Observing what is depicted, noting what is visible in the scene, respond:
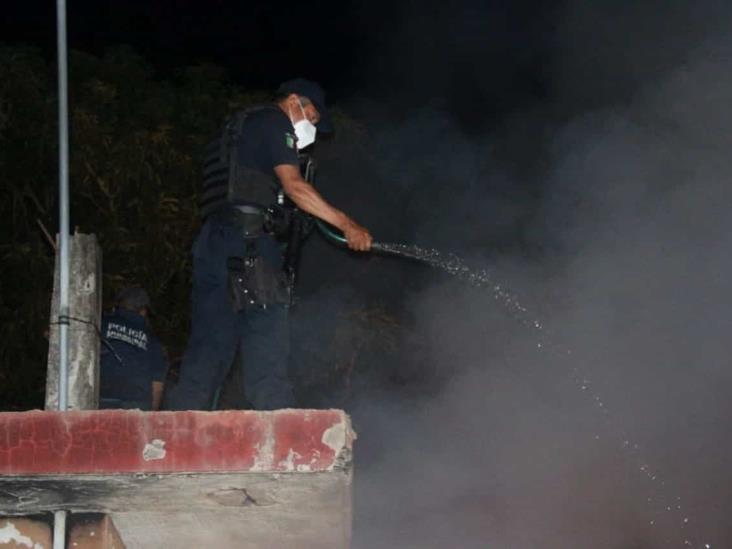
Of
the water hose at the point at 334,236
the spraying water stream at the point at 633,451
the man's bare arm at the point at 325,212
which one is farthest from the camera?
the spraying water stream at the point at 633,451

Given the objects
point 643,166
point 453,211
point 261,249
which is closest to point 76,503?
point 261,249

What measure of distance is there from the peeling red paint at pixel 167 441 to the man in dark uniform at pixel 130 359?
84.9 inches

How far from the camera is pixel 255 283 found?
164 inches

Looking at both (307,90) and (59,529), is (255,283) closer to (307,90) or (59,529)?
(307,90)

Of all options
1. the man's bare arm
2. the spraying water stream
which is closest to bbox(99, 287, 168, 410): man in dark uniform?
the man's bare arm

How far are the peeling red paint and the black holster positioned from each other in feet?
3.03

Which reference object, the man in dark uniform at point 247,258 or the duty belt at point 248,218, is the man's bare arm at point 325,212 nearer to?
the man in dark uniform at point 247,258

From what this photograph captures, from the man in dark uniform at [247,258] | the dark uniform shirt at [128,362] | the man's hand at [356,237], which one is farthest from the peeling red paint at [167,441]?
the dark uniform shirt at [128,362]

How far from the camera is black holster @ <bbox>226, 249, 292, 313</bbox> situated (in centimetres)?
415

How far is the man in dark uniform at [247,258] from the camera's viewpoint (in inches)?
163

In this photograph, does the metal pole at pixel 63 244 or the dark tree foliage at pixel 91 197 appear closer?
the metal pole at pixel 63 244

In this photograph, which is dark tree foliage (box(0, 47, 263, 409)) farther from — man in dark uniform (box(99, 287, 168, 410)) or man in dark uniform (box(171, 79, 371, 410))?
man in dark uniform (box(171, 79, 371, 410))

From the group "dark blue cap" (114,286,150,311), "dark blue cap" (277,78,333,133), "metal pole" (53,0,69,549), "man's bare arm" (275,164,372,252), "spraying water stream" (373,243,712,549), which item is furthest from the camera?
"spraying water stream" (373,243,712,549)

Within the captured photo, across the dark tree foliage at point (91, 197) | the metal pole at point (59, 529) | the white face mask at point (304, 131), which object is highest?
the dark tree foliage at point (91, 197)
